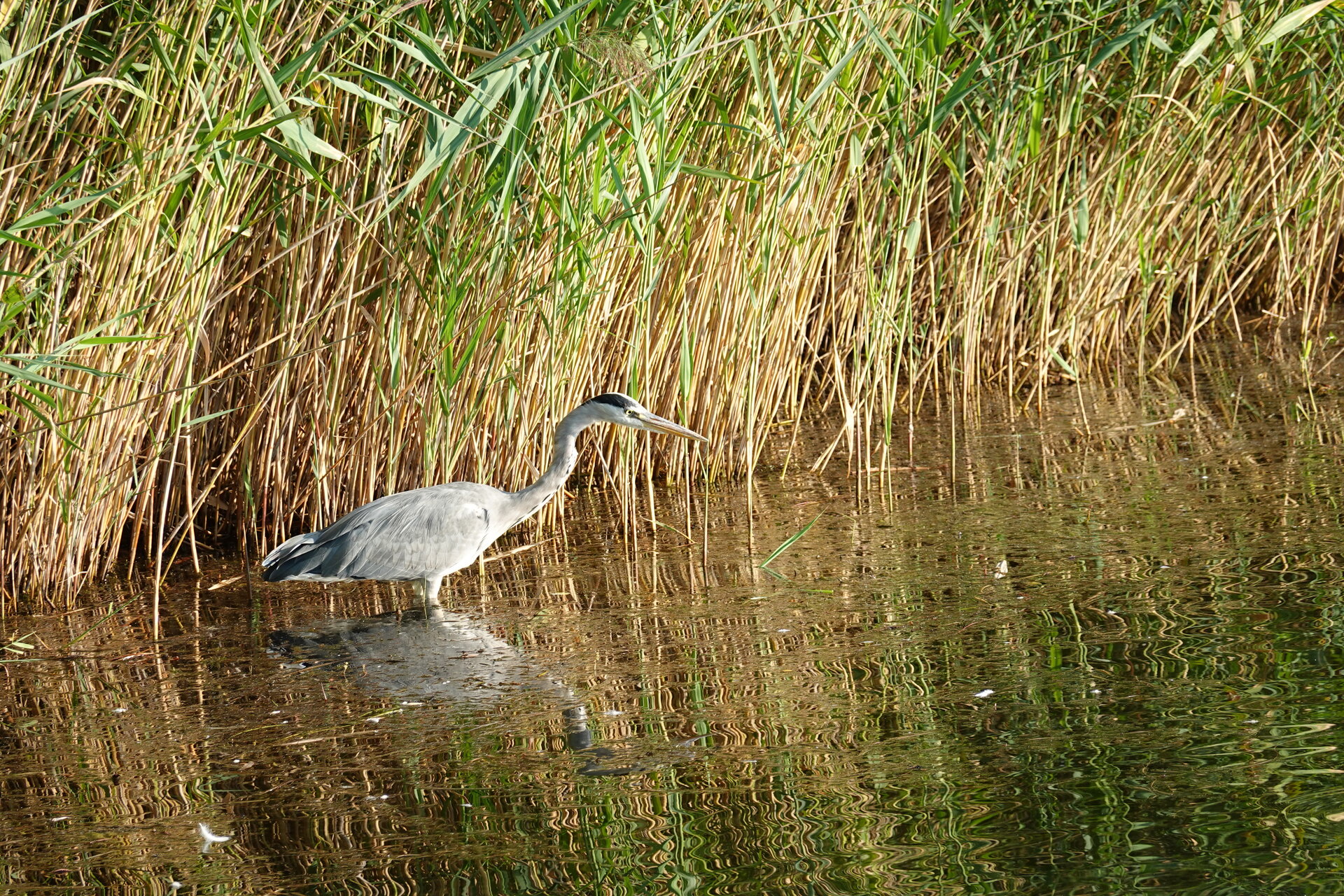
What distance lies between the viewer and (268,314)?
4578mm

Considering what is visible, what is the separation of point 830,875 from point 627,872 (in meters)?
0.34

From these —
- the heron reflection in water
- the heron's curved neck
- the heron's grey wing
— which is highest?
the heron's curved neck

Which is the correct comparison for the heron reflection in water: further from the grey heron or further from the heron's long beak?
the heron's long beak

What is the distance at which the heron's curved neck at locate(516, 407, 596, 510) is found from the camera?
14.6ft

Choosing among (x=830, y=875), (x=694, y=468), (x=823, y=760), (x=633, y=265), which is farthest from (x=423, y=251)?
Answer: (x=830, y=875)

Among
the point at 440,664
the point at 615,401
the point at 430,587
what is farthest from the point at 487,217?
the point at 440,664

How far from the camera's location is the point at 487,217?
427 centimetres

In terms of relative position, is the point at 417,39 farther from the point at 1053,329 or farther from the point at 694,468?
the point at 1053,329

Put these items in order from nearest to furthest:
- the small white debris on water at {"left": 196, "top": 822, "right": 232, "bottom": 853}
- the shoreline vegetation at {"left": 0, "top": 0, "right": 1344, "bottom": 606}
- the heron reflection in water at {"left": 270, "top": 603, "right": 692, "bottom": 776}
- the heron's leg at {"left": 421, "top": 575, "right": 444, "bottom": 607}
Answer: the small white debris on water at {"left": 196, "top": 822, "right": 232, "bottom": 853} → the heron reflection in water at {"left": 270, "top": 603, "right": 692, "bottom": 776} → the shoreline vegetation at {"left": 0, "top": 0, "right": 1344, "bottom": 606} → the heron's leg at {"left": 421, "top": 575, "right": 444, "bottom": 607}

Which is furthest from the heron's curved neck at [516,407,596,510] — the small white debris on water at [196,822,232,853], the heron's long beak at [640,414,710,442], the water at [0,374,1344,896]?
the small white debris on water at [196,822,232,853]

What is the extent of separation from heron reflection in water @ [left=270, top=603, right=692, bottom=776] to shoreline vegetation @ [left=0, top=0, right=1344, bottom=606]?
26.2 inches

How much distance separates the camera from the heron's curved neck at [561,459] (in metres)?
4.44

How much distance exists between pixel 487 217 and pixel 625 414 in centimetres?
71

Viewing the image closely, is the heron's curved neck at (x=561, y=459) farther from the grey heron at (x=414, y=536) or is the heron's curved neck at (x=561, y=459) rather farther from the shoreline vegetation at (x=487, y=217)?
the shoreline vegetation at (x=487, y=217)
